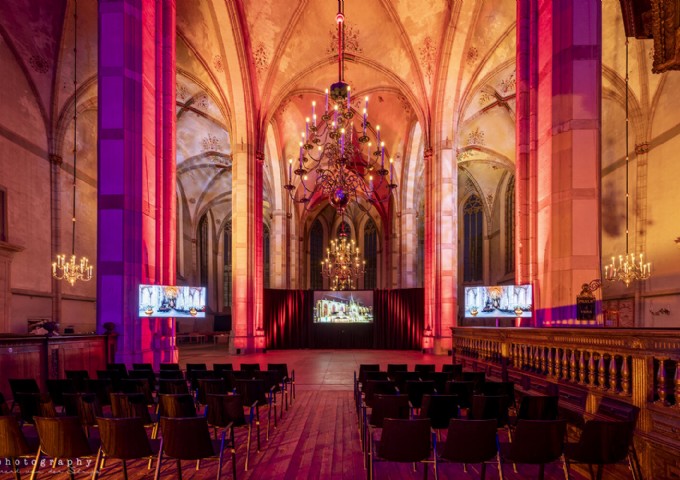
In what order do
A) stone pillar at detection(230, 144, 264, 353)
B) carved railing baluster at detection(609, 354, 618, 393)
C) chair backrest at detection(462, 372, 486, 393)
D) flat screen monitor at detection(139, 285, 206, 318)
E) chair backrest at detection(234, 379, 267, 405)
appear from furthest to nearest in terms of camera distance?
stone pillar at detection(230, 144, 264, 353)
flat screen monitor at detection(139, 285, 206, 318)
chair backrest at detection(462, 372, 486, 393)
chair backrest at detection(234, 379, 267, 405)
carved railing baluster at detection(609, 354, 618, 393)

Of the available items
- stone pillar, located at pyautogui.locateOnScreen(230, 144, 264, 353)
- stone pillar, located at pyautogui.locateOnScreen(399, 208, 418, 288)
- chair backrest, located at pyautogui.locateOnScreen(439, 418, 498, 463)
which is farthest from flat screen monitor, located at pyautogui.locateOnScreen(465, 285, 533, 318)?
stone pillar, located at pyautogui.locateOnScreen(399, 208, 418, 288)

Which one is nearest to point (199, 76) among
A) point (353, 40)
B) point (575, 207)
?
point (353, 40)

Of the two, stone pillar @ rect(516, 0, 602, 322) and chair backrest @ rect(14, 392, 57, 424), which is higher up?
stone pillar @ rect(516, 0, 602, 322)

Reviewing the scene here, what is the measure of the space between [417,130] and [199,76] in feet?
35.7

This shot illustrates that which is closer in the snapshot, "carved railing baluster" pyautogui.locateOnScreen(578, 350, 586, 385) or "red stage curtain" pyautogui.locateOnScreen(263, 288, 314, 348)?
"carved railing baluster" pyautogui.locateOnScreen(578, 350, 586, 385)

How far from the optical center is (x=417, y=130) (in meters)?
23.0

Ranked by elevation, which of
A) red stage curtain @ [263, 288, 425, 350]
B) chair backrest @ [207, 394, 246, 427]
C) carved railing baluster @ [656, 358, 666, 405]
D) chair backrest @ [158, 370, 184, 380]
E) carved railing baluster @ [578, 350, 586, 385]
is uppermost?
carved railing baluster @ [656, 358, 666, 405]

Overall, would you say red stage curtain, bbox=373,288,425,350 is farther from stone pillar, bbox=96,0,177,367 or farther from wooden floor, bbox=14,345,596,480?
wooden floor, bbox=14,345,596,480

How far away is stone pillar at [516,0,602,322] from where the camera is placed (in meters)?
7.68

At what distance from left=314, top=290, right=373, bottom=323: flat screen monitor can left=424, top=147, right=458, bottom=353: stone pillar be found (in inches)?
192

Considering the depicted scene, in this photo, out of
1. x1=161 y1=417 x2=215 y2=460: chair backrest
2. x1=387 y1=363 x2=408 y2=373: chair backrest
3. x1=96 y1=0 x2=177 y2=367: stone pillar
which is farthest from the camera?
x1=96 y1=0 x2=177 y2=367: stone pillar

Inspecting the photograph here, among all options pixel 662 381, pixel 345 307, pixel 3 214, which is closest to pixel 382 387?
pixel 662 381

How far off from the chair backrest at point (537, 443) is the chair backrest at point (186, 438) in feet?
7.94

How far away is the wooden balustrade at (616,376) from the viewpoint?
3379 mm
